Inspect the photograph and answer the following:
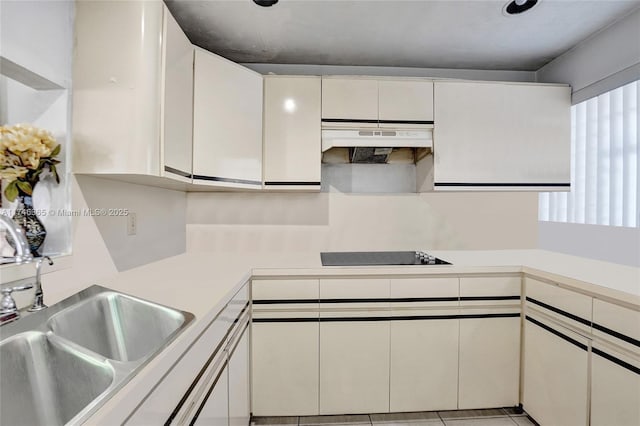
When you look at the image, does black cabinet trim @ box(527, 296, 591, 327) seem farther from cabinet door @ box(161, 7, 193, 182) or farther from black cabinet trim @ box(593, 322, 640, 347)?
cabinet door @ box(161, 7, 193, 182)

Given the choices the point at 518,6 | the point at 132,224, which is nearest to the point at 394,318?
the point at 132,224

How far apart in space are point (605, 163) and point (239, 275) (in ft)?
7.83

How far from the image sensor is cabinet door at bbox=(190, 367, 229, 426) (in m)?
1.03

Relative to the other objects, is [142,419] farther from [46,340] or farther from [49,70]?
[49,70]

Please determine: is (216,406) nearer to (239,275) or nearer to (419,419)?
(239,275)

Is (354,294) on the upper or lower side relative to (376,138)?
lower

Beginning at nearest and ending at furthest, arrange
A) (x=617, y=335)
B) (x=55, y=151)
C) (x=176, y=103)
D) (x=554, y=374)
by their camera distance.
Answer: (x=55, y=151), (x=617, y=335), (x=176, y=103), (x=554, y=374)

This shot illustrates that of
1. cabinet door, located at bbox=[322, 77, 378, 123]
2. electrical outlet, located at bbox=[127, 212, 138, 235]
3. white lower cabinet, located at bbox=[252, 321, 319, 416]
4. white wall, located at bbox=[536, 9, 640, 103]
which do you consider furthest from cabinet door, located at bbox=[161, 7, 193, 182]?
white wall, located at bbox=[536, 9, 640, 103]

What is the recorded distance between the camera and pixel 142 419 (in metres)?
0.66


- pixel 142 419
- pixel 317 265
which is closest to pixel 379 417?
pixel 317 265

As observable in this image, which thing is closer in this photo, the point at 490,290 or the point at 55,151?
the point at 55,151

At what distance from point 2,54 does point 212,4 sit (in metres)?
1.02

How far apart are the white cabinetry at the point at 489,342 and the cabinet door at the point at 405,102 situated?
3.65 ft

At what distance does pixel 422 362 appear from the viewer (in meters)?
1.82
